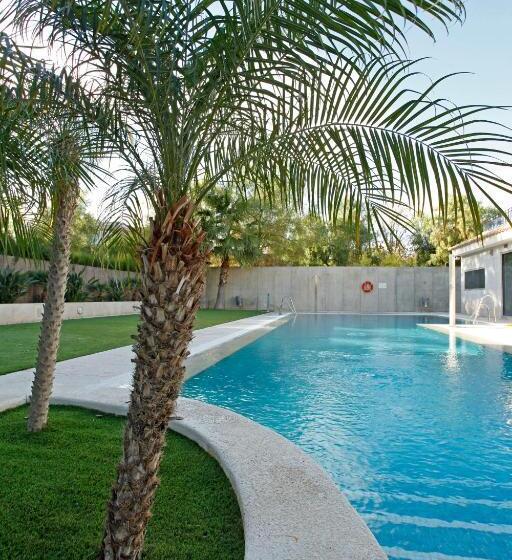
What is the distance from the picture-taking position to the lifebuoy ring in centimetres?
2873

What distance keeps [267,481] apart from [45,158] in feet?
8.11

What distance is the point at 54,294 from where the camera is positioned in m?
3.90

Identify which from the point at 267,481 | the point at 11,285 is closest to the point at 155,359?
the point at 267,481

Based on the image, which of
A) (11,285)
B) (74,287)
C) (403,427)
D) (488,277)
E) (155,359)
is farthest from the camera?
(488,277)

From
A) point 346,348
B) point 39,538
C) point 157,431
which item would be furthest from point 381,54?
point 346,348

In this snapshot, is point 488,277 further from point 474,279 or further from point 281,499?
point 281,499

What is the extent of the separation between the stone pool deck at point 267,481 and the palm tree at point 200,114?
49 cm

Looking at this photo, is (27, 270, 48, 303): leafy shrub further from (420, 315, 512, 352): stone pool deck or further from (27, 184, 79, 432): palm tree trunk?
(27, 184, 79, 432): palm tree trunk

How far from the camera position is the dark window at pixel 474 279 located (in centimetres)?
2247

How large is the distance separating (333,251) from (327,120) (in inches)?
1366

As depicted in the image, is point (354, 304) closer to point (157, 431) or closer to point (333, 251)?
point (333, 251)

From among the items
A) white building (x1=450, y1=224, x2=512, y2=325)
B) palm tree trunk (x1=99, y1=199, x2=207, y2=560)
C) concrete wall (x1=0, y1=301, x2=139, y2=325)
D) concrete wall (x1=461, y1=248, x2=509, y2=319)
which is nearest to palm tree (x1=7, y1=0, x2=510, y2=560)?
palm tree trunk (x1=99, y1=199, x2=207, y2=560)

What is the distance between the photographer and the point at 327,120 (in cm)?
264

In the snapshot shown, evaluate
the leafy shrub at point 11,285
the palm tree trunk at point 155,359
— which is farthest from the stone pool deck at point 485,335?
the leafy shrub at point 11,285
